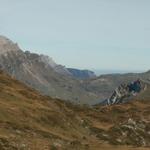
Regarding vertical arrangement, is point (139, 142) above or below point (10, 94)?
below

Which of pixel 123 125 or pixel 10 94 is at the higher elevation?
pixel 10 94

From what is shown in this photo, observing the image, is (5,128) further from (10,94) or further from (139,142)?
(139,142)

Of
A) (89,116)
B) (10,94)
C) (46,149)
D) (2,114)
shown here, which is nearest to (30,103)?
(10,94)

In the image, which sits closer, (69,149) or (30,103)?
(69,149)

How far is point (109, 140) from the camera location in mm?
112000

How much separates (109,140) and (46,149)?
4903 cm

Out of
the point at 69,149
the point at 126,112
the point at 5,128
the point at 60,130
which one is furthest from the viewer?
the point at 126,112

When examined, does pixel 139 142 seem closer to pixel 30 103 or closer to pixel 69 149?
pixel 30 103

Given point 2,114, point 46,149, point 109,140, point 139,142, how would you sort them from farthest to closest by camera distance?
point 139,142
point 109,140
point 2,114
point 46,149

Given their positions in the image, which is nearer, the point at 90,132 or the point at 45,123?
the point at 45,123

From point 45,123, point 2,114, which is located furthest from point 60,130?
point 2,114

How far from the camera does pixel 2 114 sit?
289 feet

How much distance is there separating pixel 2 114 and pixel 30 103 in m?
28.1

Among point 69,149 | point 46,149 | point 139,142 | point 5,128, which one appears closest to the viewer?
point 46,149
